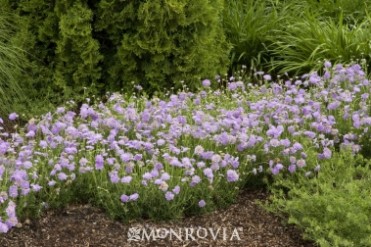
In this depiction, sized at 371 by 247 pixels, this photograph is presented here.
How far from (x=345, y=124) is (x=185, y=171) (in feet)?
5.14

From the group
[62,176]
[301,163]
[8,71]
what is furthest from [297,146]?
[8,71]

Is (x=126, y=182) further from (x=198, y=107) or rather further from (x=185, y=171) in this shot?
(x=198, y=107)

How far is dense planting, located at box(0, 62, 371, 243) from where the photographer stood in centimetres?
411

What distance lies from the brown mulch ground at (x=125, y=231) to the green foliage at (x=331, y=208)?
12 centimetres

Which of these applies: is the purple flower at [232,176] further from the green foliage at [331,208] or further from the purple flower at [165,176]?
the purple flower at [165,176]

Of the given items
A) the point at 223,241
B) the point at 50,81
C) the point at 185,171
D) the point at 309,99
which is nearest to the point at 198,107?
the point at 309,99

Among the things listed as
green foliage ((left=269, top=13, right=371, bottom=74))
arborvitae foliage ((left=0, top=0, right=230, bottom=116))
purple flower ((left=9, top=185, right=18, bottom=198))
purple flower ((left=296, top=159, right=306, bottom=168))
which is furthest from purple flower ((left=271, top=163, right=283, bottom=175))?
green foliage ((left=269, top=13, right=371, bottom=74))

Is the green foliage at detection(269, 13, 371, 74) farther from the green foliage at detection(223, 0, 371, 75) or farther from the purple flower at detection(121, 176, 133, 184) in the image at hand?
the purple flower at detection(121, 176, 133, 184)

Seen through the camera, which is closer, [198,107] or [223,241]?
[223,241]

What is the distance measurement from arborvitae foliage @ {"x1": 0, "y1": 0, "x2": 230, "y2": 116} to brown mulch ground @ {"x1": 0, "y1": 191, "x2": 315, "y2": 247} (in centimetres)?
229

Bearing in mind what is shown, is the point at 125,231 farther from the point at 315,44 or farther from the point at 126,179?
the point at 315,44

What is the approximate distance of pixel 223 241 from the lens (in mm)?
4031

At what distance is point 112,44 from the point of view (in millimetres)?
6801

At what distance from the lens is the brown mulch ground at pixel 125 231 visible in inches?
156
